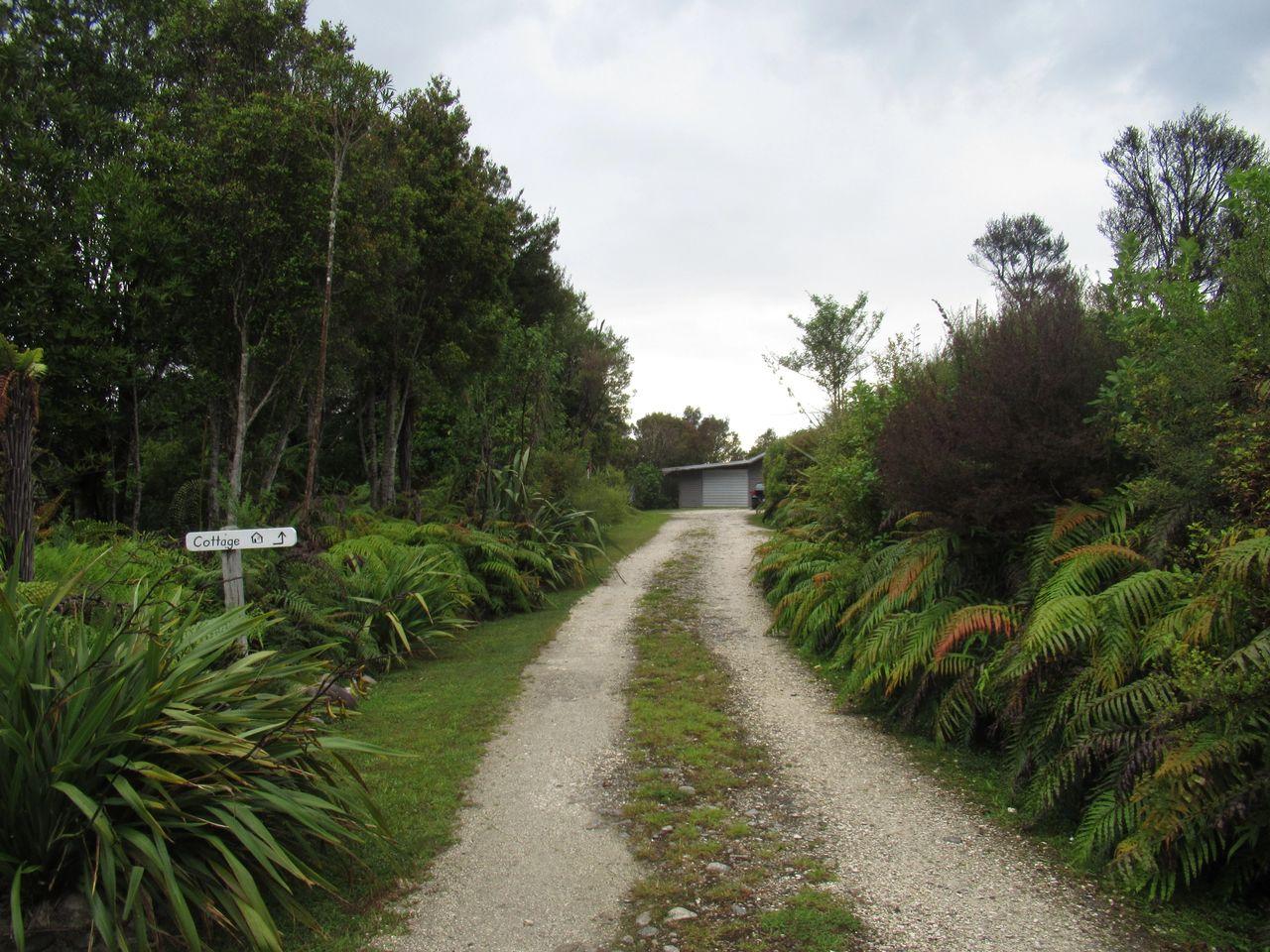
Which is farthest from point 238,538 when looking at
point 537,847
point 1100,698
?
point 1100,698

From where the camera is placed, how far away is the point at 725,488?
1678 inches

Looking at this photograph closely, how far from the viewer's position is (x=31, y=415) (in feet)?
16.3

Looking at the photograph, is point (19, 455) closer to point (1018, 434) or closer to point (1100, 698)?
point (1100, 698)

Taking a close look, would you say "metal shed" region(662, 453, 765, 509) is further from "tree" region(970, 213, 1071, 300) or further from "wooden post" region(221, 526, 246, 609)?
"wooden post" region(221, 526, 246, 609)

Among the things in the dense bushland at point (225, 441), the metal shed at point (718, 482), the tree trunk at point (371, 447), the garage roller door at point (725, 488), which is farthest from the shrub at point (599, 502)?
the garage roller door at point (725, 488)

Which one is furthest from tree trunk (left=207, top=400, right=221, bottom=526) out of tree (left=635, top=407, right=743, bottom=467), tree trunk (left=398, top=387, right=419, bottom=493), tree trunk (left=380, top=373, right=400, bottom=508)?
tree (left=635, top=407, right=743, bottom=467)

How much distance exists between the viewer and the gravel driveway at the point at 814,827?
11.0 feet

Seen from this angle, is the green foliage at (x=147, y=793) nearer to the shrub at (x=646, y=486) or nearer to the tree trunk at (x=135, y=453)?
the tree trunk at (x=135, y=453)

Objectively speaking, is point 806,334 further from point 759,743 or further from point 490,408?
point 759,743

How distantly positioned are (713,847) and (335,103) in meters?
12.3

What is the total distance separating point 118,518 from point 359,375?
5.61 m

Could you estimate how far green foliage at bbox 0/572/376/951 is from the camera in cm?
300

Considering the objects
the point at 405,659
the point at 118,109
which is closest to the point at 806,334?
the point at 118,109

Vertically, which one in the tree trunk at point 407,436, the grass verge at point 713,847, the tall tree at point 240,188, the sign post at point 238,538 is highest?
the tall tree at point 240,188
